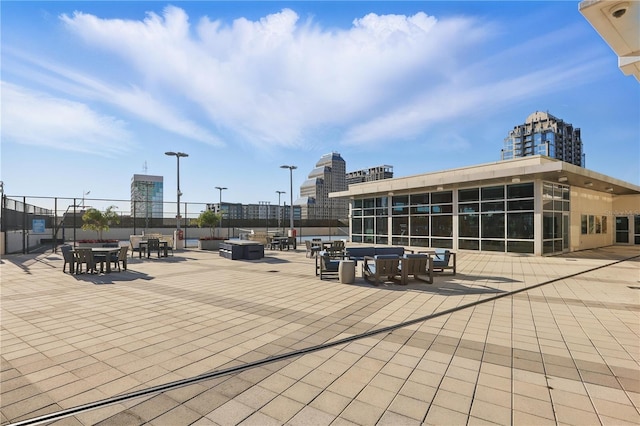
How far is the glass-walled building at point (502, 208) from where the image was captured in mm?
15750

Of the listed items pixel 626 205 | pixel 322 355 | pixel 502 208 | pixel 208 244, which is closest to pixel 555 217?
pixel 502 208

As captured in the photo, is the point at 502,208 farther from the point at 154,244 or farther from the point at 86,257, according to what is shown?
the point at 86,257

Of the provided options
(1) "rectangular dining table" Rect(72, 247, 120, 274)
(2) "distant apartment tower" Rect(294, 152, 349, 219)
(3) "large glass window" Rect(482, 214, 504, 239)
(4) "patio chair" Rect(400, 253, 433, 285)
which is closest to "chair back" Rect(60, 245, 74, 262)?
(1) "rectangular dining table" Rect(72, 247, 120, 274)

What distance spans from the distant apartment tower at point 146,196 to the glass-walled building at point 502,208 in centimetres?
1696

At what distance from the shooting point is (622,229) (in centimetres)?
2420

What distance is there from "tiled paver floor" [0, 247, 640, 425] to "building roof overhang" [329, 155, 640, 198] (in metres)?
7.92

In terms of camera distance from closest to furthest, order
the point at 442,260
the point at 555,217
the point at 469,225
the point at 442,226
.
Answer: the point at 442,260
the point at 555,217
the point at 469,225
the point at 442,226

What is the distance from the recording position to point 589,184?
18875 millimetres

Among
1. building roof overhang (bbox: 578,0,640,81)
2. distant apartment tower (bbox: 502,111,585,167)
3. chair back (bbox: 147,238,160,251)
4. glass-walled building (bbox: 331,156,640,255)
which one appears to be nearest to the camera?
building roof overhang (bbox: 578,0,640,81)

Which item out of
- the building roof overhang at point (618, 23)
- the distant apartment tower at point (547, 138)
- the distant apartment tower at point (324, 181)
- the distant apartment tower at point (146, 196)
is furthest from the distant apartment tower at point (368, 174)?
the building roof overhang at point (618, 23)

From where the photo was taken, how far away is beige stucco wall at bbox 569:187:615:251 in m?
18.6

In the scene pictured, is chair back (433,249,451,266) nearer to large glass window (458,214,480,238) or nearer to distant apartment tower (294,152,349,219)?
large glass window (458,214,480,238)

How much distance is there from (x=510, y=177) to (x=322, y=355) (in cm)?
1519

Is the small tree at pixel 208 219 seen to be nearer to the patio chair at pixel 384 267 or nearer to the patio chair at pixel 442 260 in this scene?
the patio chair at pixel 384 267
